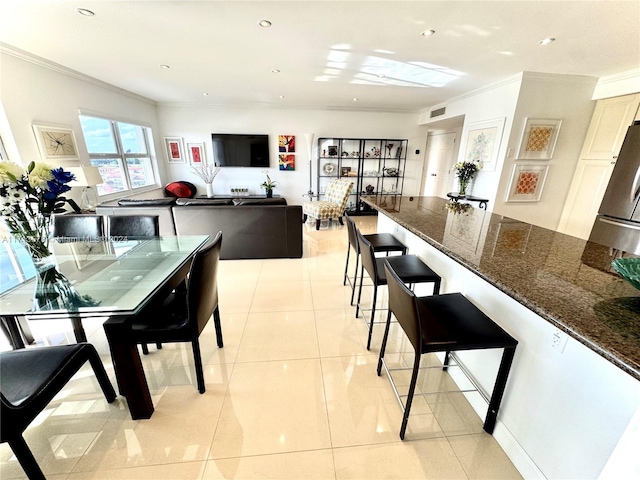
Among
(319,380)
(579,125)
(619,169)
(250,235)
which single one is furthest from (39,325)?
(579,125)

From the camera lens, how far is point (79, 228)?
7.35ft

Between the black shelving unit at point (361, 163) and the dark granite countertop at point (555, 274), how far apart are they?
438cm

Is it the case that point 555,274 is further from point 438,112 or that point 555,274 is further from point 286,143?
point 286,143

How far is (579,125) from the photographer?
11.6ft

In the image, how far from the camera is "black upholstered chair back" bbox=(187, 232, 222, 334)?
4.31ft

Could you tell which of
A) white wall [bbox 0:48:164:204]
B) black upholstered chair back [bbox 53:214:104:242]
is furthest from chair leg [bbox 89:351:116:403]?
white wall [bbox 0:48:164:204]

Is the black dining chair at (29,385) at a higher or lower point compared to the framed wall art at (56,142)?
lower

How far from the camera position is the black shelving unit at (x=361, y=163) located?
593 centimetres

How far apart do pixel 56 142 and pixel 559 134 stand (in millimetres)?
6652

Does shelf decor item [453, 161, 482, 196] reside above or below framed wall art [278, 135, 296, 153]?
below

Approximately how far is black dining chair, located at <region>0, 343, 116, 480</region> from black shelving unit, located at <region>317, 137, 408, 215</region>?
17.4 feet

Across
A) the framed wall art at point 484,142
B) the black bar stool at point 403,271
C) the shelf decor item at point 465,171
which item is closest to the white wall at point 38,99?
the black bar stool at point 403,271

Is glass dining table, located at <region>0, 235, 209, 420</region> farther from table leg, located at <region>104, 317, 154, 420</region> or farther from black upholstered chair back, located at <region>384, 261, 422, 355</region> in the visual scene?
black upholstered chair back, located at <region>384, 261, 422, 355</region>

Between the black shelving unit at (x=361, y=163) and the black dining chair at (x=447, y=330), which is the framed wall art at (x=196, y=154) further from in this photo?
the black dining chair at (x=447, y=330)
